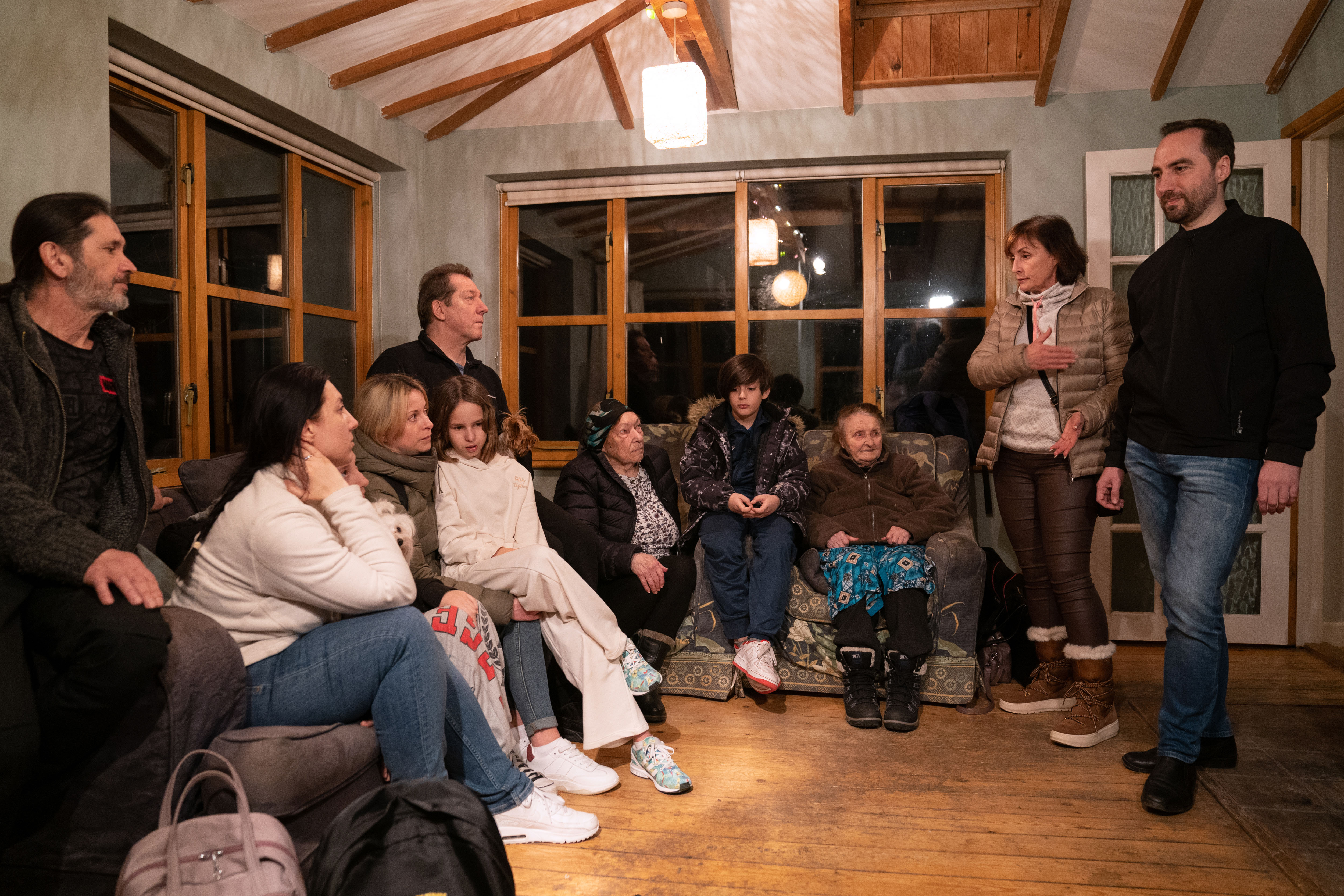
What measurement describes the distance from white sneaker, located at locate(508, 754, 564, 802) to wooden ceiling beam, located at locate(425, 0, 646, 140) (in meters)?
2.82

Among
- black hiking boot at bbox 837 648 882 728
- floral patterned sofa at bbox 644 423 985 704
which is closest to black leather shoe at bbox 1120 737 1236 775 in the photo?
floral patterned sofa at bbox 644 423 985 704

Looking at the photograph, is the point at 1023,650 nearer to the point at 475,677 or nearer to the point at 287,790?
the point at 475,677

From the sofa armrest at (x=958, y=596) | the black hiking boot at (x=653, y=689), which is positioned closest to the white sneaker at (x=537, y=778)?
the black hiking boot at (x=653, y=689)

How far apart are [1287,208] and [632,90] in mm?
2817

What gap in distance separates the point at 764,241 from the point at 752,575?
6.08 ft

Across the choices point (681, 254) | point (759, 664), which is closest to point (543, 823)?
point (759, 664)

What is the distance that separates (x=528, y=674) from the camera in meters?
2.34

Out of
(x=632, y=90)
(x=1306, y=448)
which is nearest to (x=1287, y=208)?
(x=1306, y=448)

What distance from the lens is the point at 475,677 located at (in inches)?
83.1

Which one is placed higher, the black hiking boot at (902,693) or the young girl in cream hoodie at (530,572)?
the young girl in cream hoodie at (530,572)

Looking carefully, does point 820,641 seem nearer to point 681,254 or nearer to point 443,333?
point 443,333

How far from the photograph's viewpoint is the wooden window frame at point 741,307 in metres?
3.97

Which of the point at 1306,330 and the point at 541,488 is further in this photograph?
the point at 541,488

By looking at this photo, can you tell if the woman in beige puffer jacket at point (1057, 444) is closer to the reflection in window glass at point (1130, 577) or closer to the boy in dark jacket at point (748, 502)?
the boy in dark jacket at point (748, 502)
